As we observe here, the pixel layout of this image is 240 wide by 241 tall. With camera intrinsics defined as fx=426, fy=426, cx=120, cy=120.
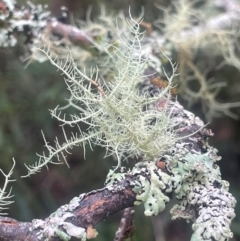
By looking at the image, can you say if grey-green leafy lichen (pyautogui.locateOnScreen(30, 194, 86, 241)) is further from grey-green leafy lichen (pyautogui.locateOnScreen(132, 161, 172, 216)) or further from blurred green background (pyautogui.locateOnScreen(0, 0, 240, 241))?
blurred green background (pyautogui.locateOnScreen(0, 0, 240, 241))

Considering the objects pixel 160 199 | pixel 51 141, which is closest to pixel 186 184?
pixel 160 199

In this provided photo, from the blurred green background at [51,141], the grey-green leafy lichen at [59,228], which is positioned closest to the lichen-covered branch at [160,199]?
the grey-green leafy lichen at [59,228]

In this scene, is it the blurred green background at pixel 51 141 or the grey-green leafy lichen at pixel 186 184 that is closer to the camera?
the grey-green leafy lichen at pixel 186 184

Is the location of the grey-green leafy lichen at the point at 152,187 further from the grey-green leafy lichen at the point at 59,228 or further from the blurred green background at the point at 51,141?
the blurred green background at the point at 51,141

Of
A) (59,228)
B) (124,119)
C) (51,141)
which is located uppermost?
(51,141)

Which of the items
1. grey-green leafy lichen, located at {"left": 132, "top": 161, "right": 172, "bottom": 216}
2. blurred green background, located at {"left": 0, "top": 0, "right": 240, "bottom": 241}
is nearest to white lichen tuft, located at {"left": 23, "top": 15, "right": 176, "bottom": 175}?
grey-green leafy lichen, located at {"left": 132, "top": 161, "right": 172, "bottom": 216}

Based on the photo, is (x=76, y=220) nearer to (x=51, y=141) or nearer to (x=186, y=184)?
(x=186, y=184)

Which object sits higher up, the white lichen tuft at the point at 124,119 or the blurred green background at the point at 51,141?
the blurred green background at the point at 51,141

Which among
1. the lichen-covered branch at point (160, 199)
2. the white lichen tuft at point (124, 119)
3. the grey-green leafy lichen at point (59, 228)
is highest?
the white lichen tuft at point (124, 119)

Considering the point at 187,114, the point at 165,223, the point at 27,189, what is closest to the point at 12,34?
the point at 187,114

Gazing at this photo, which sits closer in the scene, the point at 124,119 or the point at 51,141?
the point at 124,119
